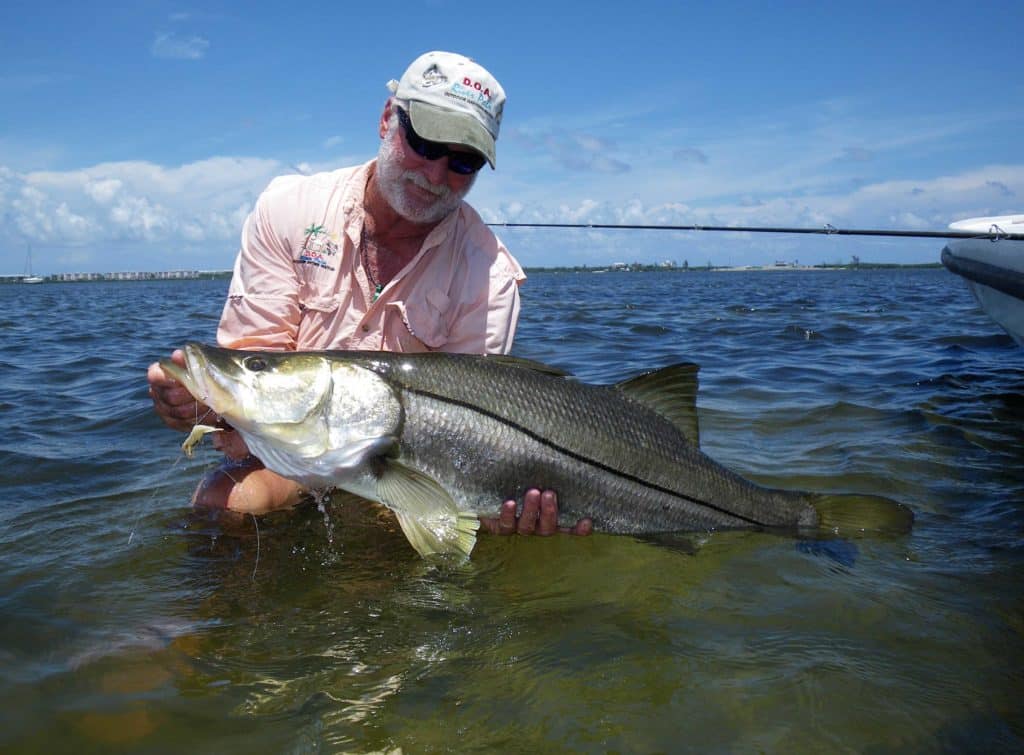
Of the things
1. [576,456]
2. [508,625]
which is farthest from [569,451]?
[508,625]

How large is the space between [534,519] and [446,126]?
199 centimetres

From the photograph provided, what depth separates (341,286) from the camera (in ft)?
14.0

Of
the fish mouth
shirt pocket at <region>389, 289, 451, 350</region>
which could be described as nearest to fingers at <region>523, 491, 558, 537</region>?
shirt pocket at <region>389, 289, 451, 350</region>

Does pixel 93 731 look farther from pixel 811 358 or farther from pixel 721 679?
pixel 811 358

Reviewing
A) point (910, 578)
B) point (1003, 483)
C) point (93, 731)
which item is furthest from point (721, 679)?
point (1003, 483)

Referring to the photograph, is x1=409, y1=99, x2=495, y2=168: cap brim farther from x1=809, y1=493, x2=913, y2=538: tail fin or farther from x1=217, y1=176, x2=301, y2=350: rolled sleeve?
x1=809, y1=493, x2=913, y2=538: tail fin

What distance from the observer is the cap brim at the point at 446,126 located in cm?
374

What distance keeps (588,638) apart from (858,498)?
186 cm

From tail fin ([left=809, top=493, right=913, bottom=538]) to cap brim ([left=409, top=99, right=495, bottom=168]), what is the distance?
2.56 m

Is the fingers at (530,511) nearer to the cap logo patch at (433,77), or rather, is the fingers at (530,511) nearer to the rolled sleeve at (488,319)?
the rolled sleeve at (488,319)

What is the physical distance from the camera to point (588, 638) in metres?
3.13

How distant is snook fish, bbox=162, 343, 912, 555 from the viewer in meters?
3.18

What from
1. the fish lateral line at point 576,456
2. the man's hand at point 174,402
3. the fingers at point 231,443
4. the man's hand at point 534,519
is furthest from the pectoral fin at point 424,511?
the fingers at point 231,443

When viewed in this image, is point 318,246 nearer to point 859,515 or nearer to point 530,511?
point 530,511
